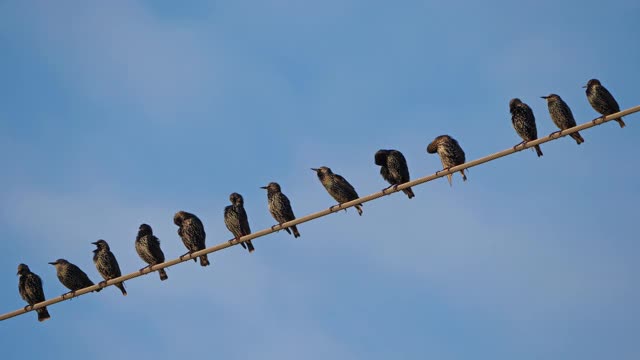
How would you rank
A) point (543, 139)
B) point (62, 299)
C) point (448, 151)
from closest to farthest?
1. point (543, 139)
2. point (62, 299)
3. point (448, 151)

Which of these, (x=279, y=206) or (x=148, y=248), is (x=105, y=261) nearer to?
(x=148, y=248)

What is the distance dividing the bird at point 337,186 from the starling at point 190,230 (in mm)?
2519

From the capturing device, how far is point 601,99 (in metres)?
21.8

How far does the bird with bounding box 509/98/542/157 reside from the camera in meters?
21.5

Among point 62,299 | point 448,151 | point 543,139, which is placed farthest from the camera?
point 448,151

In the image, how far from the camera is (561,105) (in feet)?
71.2

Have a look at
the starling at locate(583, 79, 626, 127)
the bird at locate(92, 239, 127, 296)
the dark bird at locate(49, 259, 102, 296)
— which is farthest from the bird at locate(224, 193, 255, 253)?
the starling at locate(583, 79, 626, 127)

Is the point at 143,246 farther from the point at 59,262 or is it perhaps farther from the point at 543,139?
the point at 543,139

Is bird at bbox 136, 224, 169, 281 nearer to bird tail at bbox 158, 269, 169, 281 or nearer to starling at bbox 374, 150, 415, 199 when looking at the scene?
bird tail at bbox 158, 269, 169, 281

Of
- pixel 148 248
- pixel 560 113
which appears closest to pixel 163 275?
pixel 148 248

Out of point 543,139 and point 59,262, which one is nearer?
point 543,139

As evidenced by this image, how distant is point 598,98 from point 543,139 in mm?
6112

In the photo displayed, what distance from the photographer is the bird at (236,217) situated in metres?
22.2

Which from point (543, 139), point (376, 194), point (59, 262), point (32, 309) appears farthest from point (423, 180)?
point (59, 262)
